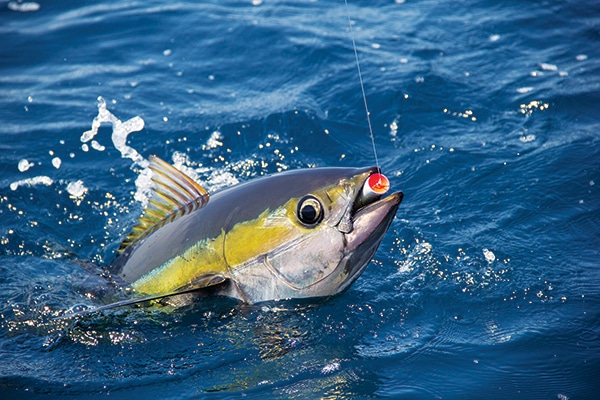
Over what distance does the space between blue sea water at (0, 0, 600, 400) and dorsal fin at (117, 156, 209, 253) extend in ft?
1.96

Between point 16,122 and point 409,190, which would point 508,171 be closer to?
point 409,190

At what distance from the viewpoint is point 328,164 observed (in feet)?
21.7

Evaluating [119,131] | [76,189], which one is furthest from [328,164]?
[76,189]

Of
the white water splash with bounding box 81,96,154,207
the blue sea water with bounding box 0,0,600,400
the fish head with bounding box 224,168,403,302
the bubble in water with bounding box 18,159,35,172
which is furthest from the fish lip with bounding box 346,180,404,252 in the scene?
the bubble in water with bounding box 18,159,35,172

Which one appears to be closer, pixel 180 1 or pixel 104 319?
pixel 104 319

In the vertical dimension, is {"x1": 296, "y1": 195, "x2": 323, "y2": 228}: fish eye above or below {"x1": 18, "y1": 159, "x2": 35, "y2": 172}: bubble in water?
above

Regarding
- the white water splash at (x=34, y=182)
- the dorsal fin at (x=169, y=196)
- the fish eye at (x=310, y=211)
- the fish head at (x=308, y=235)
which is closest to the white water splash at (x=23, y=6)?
the white water splash at (x=34, y=182)

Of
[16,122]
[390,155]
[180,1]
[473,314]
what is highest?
[180,1]

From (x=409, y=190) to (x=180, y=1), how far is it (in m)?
5.66

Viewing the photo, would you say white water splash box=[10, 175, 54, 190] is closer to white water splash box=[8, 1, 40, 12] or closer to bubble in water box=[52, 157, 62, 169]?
bubble in water box=[52, 157, 62, 169]

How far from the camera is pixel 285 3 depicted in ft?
33.0

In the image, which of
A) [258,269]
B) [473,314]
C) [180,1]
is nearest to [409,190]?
[473,314]

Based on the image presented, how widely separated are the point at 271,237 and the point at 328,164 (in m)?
2.73

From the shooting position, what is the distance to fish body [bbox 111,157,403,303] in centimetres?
386
